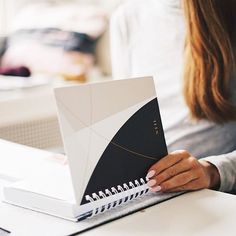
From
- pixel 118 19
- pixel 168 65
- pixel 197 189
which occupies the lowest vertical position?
pixel 197 189

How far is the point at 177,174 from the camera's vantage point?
0.84m

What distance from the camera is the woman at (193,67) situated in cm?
110

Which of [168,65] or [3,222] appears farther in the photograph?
[168,65]

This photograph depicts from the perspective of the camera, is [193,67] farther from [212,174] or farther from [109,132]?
[109,132]

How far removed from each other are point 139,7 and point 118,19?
7 centimetres

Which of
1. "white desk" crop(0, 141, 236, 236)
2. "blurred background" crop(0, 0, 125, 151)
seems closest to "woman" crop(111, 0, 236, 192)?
"white desk" crop(0, 141, 236, 236)

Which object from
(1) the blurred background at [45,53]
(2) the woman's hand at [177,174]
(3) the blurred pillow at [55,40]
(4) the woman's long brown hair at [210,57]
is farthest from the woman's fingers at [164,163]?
(3) the blurred pillow at [55,40]

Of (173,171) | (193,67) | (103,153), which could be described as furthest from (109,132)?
(193,67)

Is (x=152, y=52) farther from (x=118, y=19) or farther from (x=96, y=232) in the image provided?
(x=96, y=232)

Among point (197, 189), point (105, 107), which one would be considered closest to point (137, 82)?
point (105, 107)

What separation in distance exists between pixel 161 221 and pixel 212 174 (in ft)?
0.77

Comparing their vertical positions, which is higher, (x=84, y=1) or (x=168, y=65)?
(x=84, y=1)

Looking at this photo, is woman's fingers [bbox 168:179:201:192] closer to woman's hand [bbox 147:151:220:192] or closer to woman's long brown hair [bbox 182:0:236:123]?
woman's hand [bbox 147:151:220:192]

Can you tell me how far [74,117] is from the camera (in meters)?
0.71
